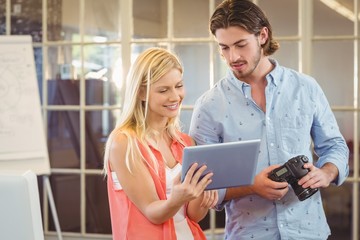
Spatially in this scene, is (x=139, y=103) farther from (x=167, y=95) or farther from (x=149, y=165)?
(x=149, y=165)

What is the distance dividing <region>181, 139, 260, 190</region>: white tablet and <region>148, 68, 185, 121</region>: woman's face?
0.86 feet

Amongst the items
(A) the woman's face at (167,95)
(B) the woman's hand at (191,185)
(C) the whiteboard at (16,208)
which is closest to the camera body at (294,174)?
(B) the woman's hand at (191,185)

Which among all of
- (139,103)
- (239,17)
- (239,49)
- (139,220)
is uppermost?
(239,17)

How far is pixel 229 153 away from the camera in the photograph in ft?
4.95

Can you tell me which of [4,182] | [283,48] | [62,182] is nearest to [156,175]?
[4,182]

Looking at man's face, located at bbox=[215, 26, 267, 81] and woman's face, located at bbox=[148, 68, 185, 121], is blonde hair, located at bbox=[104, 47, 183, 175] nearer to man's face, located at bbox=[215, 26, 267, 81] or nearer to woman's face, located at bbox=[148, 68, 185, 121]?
woman's face, located at bbox=[148, 68, 185, 121]

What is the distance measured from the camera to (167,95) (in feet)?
5.53

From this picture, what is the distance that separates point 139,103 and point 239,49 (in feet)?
1.25

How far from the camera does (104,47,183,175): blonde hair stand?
165 cm

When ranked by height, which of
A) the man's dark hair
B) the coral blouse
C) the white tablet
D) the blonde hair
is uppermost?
the man's dark hair

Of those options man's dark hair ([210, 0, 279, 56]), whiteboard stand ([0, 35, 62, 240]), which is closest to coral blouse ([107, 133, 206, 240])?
man's dark hair ([210, 0, 279, 56])

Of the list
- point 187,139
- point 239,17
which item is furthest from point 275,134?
point 239,17

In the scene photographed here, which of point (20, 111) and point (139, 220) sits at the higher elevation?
point (20, 111)

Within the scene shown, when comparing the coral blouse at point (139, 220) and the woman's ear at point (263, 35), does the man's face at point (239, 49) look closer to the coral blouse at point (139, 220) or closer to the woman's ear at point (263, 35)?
the woman's ear at point (263, 35)
